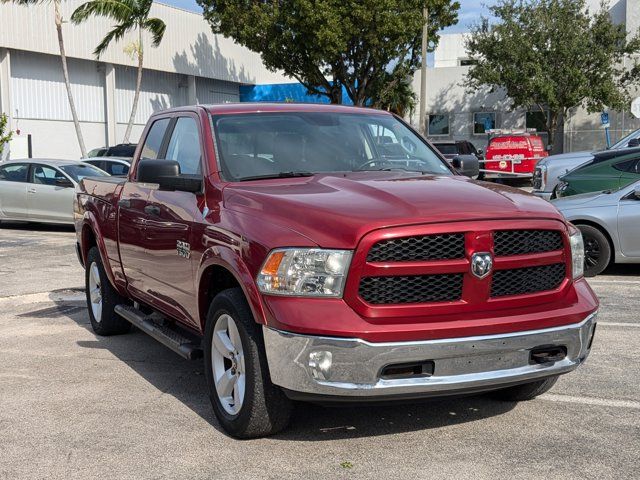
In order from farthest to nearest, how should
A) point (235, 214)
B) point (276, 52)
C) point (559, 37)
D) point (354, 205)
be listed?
point (559, 37) → point (276, 52) → point (235, 214) → point (354, 205)

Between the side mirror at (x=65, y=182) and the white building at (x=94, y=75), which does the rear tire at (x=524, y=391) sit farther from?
the white building at (x=94, y=75)

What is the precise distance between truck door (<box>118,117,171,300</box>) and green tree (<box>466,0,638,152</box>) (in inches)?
1297

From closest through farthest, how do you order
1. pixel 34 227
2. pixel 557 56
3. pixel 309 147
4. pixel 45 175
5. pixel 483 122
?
pixel 309 147, pixel 45 175, pixel 34 227, pixel 557 56, pixel 483 122

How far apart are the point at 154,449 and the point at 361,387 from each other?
1.27 m

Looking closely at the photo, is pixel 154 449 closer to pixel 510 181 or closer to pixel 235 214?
pixel 235 214

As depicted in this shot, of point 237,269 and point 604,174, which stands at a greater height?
point 604,174

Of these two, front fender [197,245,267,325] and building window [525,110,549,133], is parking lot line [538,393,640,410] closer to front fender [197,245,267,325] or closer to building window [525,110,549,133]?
front fender [197,245,267,325]

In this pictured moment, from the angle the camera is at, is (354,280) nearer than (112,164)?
Yes

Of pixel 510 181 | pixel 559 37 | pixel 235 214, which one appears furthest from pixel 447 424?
pixel 559 37

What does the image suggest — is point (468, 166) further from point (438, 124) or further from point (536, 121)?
point (438, 124)

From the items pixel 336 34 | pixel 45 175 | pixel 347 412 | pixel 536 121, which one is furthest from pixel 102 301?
pixel 536 121

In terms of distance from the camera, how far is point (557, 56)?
126 feet

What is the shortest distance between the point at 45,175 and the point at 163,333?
13.1m

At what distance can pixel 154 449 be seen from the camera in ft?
14.9
